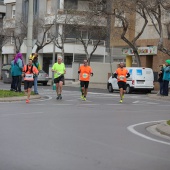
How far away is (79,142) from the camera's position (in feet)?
31.9

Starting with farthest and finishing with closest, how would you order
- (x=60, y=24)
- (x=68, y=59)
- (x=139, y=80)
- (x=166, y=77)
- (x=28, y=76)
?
(x=68, y=59) < (x=60, y=24) < (x=139, y=80) < (x=166, y=77) < (x=28, y=76)

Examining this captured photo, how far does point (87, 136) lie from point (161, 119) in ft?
16.2

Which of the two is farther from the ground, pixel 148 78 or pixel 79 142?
pixel 148 78

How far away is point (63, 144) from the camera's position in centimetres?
938

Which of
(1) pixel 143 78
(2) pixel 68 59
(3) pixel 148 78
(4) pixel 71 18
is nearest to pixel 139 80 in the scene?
(1) pixel 143 78

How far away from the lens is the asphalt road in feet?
25.4

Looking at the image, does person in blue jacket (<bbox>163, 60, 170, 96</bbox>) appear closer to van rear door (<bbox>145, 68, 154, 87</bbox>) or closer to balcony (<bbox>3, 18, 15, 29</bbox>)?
van rear door (<bbox>145, 68, 154, 87</bbox>)

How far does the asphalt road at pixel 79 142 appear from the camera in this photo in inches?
305

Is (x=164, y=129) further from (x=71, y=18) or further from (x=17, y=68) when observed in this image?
(x=71, y=18)

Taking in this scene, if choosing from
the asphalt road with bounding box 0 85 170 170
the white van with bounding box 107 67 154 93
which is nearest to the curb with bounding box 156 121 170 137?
the asphalt road with bounding box 0 85 170 170

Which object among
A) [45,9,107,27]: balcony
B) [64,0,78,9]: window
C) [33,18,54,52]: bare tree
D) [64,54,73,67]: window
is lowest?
[64,54,73,67]: window

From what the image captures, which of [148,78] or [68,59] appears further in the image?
[68,59]

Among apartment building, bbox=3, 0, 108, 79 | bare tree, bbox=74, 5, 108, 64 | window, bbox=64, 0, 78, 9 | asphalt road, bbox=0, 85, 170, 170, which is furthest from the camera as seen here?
window, bbox=64, 0, 78, 9

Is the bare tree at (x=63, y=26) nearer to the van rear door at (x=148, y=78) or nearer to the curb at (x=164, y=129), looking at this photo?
the van rear door at (x=148, y=78)
